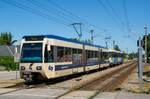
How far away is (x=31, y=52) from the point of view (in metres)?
13.7

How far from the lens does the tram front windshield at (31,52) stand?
44.0 feet

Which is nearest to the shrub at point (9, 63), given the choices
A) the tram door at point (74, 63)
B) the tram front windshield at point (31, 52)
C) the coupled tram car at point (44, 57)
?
the tram door at point (74, 63)

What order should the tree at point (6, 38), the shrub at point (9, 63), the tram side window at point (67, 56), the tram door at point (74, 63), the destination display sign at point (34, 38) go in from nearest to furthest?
1. the destination display sign at point (34, 38)
2. the tram side window at point (67, 56)
3. the tram door at point (74, 63)
4. the shrub at point (9, 63)
5. the tree at point (6, 38)

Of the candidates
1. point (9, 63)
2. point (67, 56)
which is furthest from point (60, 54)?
point (9, 63)

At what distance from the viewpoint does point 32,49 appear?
13.7 metres

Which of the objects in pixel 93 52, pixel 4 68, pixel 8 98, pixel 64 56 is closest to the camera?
pixel 8 98

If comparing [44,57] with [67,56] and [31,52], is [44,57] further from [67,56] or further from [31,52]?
[67,56]

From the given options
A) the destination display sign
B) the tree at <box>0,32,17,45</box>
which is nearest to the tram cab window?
the destination display sign

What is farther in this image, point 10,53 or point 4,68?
point 10,53

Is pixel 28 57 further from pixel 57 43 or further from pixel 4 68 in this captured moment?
pixel 4 68

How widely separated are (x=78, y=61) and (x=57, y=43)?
15.4 feet

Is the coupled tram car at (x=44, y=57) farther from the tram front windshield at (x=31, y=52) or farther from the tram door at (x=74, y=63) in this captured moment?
the tram door at (x=74, y=63)

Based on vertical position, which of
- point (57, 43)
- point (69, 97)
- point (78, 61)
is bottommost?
point (69, 97)

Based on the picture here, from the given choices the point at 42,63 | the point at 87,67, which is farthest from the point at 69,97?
the point at 87,67
